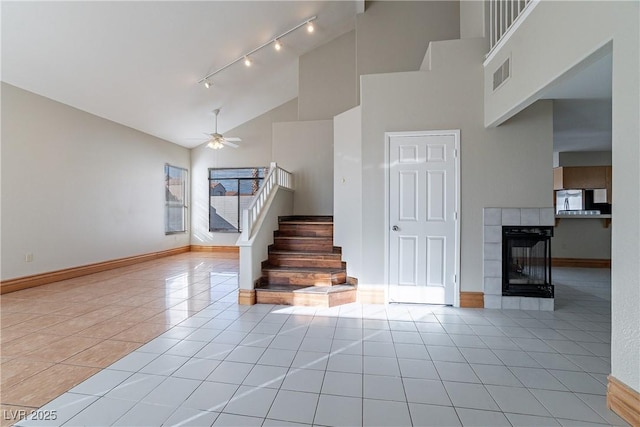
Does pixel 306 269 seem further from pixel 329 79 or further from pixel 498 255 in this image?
pixel 329 79

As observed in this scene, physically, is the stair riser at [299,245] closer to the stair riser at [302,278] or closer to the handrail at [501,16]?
the stair riser at [302,278]

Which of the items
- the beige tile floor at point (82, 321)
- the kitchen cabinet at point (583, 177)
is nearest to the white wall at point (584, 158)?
the kitchen cabinet at point (583, 177)

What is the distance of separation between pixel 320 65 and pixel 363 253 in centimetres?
500

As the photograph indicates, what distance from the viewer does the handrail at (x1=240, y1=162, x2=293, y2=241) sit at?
154 inches

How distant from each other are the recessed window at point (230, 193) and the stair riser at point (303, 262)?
4.20 m

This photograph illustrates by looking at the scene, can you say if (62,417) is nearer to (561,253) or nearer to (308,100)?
(308,100)

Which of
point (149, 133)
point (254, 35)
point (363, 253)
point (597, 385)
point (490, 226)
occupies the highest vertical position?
point (254, 35)

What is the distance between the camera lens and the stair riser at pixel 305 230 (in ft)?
16.4

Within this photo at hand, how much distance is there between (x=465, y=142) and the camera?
12.0ft

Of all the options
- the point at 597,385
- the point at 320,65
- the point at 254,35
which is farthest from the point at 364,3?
the point at 597,385

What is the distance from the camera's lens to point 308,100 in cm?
678

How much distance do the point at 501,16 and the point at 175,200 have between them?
821cm

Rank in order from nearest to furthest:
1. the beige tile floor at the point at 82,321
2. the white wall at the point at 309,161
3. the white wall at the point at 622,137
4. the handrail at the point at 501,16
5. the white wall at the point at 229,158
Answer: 1. the white wall at the point at 622,137
2. the beige tile floor at the point at 82,321
3. the handrail at the point at 501,16
4. the white wall at the point at 309,161
5. the white wall at the point at 229,158

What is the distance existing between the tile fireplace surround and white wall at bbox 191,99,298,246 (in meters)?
6.20
